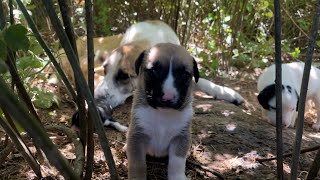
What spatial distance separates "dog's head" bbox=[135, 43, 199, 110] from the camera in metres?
2.09

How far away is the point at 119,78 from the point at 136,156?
1460 millimetres

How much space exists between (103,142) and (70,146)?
116 cm

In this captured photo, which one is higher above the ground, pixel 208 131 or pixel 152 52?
pixel 152 52

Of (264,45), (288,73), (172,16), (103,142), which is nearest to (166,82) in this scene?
(103,142)

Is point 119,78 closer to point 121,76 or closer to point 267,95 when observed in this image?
point 121,76

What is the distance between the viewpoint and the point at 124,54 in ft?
12.2

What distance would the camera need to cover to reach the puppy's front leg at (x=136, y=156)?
221 cm

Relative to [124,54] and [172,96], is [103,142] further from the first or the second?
[124,54]

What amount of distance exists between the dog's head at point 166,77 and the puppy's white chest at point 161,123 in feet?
0.21

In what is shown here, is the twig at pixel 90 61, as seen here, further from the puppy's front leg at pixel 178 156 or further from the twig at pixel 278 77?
the twig at pixel 278 77

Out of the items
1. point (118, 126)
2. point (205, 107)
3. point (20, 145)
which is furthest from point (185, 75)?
point (205, 107)

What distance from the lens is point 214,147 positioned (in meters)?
2.81

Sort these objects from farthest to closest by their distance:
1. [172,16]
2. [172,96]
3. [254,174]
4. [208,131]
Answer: [172,16] < [208,131] < [254,174] < [172,96]

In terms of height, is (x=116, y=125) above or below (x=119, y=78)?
below
